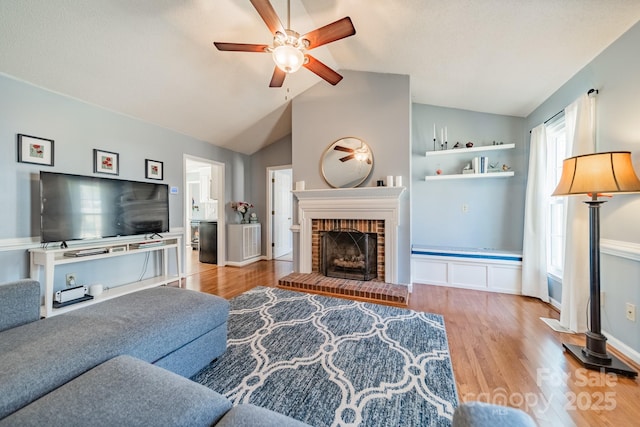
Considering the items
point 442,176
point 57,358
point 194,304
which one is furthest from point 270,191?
point 57,358

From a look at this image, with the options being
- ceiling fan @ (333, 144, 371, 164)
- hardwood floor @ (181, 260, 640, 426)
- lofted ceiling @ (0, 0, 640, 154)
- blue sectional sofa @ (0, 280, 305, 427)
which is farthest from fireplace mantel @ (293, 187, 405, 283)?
blue sectional sofa @ (0, 280, 305, 427)

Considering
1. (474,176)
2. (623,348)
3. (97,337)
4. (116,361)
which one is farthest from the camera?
(474,176)

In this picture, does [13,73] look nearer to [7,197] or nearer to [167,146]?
[7,197]

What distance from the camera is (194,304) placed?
1678 mm

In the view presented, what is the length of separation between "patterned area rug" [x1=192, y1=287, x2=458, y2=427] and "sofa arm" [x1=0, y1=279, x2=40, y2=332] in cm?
106

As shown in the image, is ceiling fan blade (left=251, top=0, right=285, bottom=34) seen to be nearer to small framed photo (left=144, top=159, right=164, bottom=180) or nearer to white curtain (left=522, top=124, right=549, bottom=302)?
small framed photo (left=144, top=159, right=164, bottom=180)

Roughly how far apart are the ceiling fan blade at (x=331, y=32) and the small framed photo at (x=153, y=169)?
292 cm

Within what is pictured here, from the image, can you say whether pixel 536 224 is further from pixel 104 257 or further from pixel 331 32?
pixel 104 257

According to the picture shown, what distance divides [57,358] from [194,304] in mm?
682

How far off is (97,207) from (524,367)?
4.38 metres

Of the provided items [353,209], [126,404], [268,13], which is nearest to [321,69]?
[268,13]

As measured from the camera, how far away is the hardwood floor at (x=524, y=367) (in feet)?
4.49

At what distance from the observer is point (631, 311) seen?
1779 millimetres

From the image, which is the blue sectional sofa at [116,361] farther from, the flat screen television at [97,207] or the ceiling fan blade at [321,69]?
the ceiling fan blade at [321,69]
